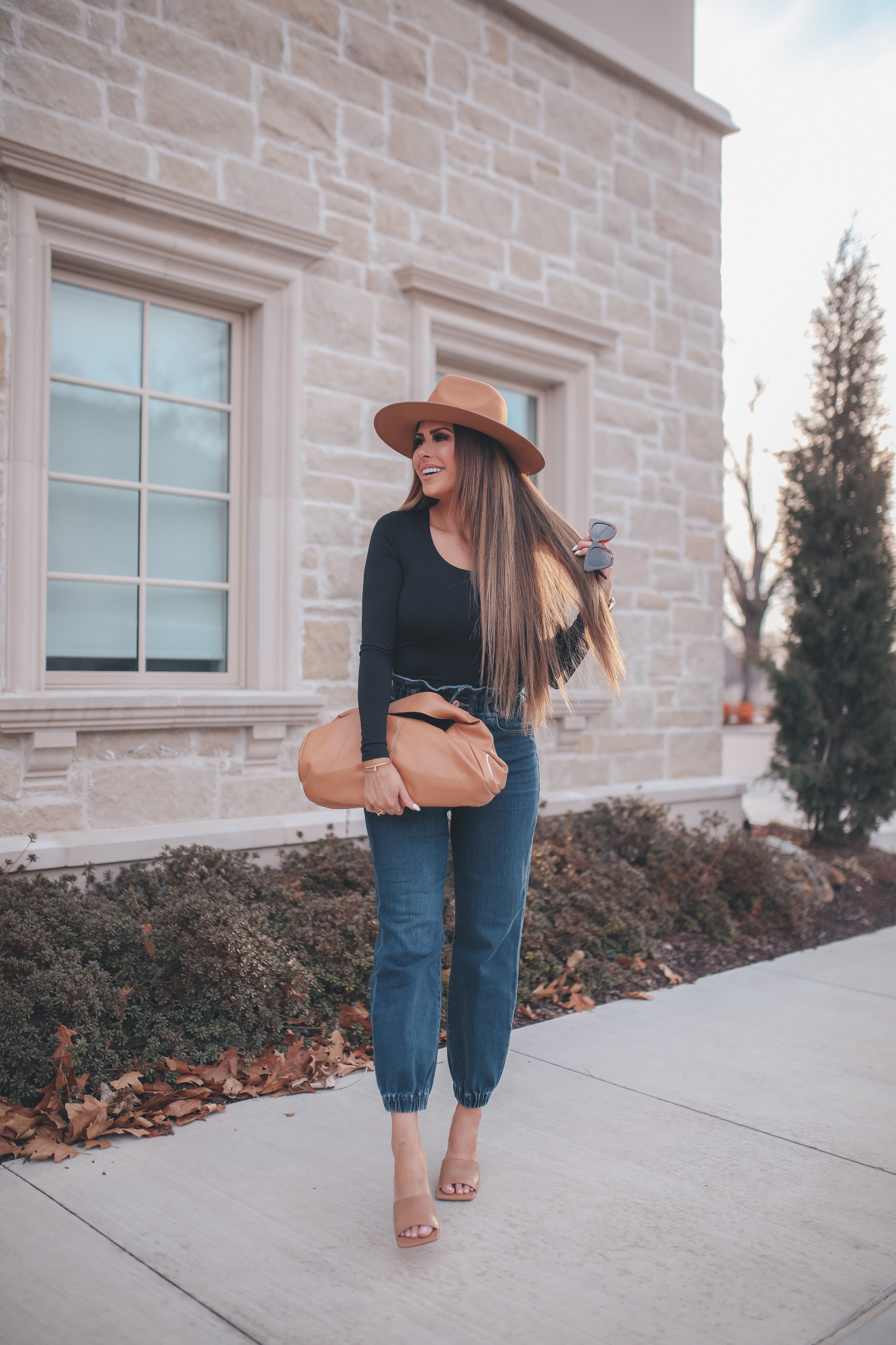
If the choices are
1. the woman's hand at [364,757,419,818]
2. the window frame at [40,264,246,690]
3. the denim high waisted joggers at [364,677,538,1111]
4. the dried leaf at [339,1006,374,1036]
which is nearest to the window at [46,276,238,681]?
the window frame at [40,264,246,690]

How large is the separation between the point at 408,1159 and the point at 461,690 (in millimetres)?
1065

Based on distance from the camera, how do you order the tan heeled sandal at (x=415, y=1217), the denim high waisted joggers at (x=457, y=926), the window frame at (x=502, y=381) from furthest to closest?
the window frame at (x=502, y=381)
the denim high waisted joggers at (x=457, y=926)
the tan heeled sandal at (x=415, y=1217)

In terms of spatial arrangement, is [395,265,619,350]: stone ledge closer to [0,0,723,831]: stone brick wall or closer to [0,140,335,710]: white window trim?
[0,0,723,831]: stone brick wall

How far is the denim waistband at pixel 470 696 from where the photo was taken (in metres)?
2.51

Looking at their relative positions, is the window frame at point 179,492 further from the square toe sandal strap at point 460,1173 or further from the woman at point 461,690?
the square toe sandal strap at point 460,1173

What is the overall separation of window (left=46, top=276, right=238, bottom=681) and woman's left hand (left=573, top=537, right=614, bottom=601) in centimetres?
262

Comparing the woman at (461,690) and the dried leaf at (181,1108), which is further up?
the woman at (461,690)

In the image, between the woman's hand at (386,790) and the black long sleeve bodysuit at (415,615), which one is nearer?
the woman's hand at (386,790)

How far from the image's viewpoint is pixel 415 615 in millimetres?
2459

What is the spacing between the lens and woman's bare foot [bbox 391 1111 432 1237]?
225 centimetres

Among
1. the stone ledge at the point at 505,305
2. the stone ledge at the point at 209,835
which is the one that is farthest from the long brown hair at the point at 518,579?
the stone ledge at the point at 505,305

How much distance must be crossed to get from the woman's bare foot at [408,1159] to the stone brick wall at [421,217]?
242 centimetres

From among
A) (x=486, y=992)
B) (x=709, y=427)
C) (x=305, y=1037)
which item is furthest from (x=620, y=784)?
(x=486, y=992)

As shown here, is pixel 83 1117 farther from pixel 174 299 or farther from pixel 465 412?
pixel 174 299
